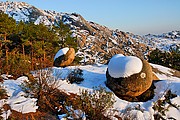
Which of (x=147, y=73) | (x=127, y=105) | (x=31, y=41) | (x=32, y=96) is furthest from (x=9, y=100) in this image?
(x=31, y=41)

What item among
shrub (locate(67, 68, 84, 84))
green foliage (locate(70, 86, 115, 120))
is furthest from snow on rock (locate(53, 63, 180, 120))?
green foliage (locate(70, 86, 115, 120))

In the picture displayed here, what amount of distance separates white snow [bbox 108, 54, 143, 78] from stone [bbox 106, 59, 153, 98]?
0.16m

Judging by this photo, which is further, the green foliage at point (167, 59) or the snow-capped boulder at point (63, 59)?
the green foliage at point (167, 59)

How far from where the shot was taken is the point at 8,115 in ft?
22.4

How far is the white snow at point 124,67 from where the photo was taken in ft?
32.0

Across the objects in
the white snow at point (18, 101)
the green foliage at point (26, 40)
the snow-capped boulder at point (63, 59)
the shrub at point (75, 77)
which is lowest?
the white snow at point (18, 101)

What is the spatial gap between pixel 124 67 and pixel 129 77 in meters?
0.50

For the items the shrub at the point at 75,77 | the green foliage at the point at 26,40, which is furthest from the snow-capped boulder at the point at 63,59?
the shrub at the point at 75,77

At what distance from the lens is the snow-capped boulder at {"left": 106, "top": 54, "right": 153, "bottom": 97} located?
31.8 feet

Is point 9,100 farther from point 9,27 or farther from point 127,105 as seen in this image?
point 9,27

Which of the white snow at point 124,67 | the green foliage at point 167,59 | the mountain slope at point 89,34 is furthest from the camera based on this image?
the mountain slope at point 89,34

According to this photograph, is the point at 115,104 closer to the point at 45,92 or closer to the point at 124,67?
the point at 124,67

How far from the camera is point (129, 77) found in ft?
31.8

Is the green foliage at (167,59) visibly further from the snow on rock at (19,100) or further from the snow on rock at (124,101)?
the snow on rock at (19,100)
